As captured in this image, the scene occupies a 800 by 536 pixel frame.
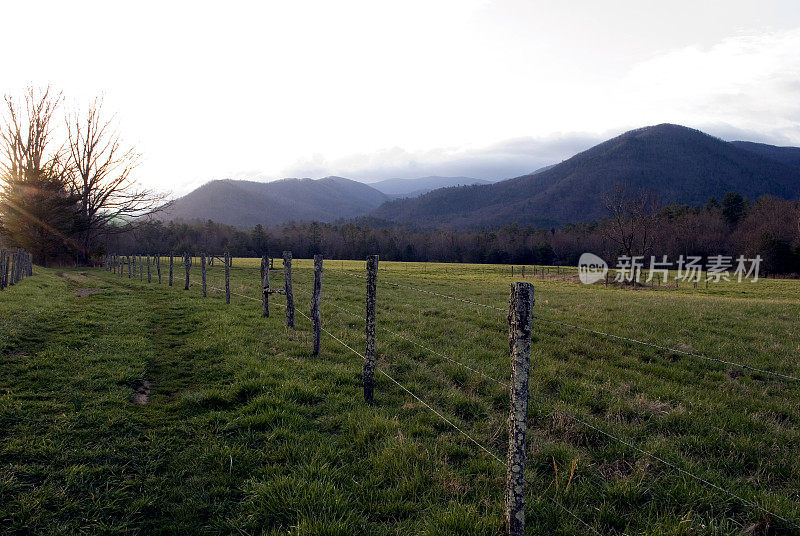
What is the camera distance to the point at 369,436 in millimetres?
5355

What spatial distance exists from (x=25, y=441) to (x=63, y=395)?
5.70ft

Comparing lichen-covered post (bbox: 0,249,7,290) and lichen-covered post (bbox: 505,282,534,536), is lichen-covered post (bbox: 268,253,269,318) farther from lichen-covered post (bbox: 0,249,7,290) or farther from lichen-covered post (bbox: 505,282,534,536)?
lichen-covered post (bbox: 0,249,7,290)

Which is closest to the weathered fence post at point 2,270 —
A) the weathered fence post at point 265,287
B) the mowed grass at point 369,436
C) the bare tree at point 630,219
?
the mowed grass at point 369,436

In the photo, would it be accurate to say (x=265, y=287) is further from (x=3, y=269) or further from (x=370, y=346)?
(x=3, y=269)

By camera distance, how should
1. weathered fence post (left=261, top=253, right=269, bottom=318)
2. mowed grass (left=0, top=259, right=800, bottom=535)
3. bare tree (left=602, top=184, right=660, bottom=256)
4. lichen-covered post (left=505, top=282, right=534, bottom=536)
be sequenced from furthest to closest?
bare tree (left=602, top=184, right=660, bottom=256) → weathered fence post (left=261, top=253, right=269, bottom=318) → mowed grass (left=0, top=259, right=800, bottom=535) → lichen-covered post (left=505, top=282, right=534, bottom=536)

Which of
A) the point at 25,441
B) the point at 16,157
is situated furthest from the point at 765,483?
the point at 16,157

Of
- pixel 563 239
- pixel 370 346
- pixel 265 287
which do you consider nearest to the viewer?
pixel 370 346

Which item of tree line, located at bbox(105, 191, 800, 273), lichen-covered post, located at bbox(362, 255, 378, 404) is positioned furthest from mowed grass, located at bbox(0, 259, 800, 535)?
tree line, located at bbox(105, 191, 800, 273)

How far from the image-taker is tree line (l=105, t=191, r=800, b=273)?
63031mm

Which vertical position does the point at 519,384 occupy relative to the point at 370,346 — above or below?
above

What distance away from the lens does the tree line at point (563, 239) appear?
63031mm

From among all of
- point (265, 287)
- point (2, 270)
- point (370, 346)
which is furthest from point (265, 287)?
point (2, 270)

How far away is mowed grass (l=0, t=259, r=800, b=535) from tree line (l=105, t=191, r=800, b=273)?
138ft

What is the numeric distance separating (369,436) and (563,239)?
127642 millimetres
